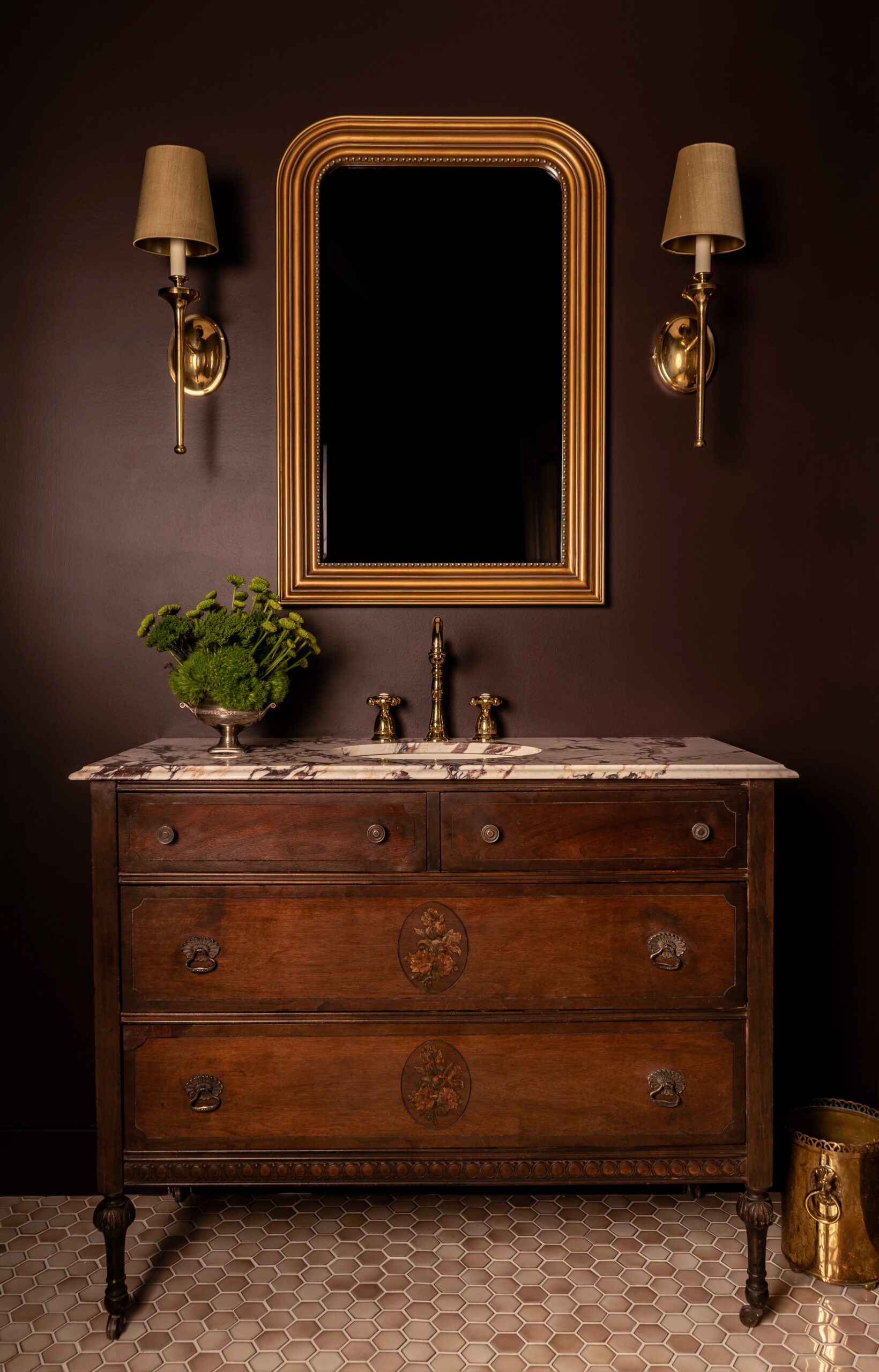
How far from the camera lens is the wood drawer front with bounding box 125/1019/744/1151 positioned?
1.88 m

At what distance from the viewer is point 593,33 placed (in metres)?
2.30

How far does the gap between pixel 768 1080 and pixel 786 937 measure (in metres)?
0.55


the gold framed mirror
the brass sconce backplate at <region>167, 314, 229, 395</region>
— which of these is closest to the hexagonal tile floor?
the gold framed mirror

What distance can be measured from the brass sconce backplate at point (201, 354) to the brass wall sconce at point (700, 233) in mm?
986

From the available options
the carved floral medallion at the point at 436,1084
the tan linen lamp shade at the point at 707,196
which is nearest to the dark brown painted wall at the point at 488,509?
the tan linen lamp shade at the point at 707,196

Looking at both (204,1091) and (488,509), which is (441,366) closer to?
(488,509)

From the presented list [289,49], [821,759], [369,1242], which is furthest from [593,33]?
[369,1242]

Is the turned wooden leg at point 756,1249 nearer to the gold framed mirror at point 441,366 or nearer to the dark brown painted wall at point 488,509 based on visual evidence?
the dark brown painted wall at point 488,509

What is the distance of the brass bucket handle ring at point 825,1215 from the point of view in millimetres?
1998

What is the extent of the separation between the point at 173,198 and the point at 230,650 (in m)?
0.95

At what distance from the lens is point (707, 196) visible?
7.11 ft

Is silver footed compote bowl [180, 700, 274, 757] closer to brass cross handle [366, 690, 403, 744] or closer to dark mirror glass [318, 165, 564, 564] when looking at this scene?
brass cross handle [366, 690, 403, 744]

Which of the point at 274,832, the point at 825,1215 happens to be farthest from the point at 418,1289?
the point at 274,832

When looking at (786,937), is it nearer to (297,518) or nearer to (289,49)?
(297,518)
